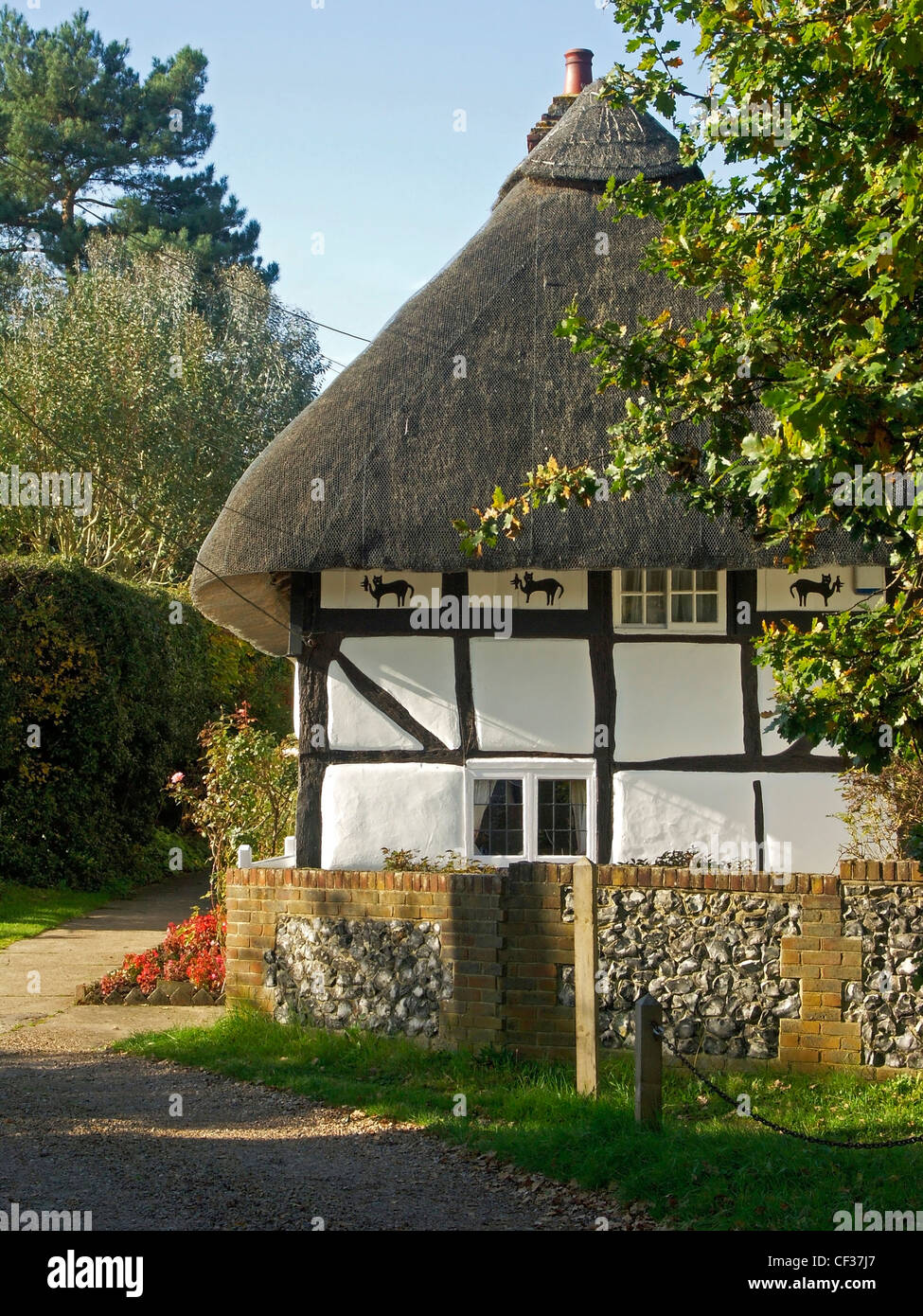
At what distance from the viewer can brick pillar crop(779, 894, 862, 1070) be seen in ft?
24.4

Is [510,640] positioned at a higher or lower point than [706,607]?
lower

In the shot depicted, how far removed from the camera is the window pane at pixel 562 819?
30.4 feet

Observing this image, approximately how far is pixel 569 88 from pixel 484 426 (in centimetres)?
556

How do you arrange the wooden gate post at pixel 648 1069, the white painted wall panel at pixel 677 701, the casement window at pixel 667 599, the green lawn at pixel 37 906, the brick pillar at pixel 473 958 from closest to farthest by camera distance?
the wooden gate post at pixel 648 1069, the brick pillar at pixel 473 958, the white painted wall panel at pixel 677 701, the casement window at pixel 667 599, the green lawn at pixel 37 906

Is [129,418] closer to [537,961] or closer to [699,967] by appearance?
Answer: [537,961]

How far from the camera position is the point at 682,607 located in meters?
9.41

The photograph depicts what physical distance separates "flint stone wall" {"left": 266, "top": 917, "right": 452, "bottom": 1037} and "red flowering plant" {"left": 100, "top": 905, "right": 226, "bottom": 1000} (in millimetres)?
1415

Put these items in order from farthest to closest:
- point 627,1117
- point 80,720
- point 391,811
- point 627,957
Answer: point 80,720 → point 391,811 → point 627,957 → point 627,1117

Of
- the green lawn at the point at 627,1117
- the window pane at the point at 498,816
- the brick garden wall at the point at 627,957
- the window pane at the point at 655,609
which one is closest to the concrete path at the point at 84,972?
the green lawn at the point at 627,1117

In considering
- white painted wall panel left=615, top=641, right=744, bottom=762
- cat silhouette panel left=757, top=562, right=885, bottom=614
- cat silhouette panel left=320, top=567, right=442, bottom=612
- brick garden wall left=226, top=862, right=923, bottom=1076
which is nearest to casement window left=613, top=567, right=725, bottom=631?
white painted wall panel left=615, top=641, right=744, bottom=762

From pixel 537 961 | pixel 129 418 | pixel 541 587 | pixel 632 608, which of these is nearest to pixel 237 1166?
pixel 537 961

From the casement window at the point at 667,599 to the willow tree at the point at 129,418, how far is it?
42.9 ft

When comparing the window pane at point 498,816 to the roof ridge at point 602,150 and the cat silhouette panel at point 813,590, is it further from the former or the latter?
the roof ridge at point 602,150
